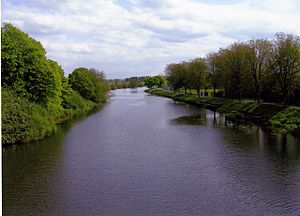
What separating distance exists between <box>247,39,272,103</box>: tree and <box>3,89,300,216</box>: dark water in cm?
1882

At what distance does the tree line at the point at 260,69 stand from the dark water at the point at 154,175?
1270 centimetres

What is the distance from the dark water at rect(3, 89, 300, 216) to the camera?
16.1 m

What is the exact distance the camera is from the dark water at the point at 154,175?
1609cm

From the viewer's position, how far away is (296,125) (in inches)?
1433

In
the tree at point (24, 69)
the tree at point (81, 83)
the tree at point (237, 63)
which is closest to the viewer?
the tree at point (24, 69)

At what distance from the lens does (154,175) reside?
20.8 m

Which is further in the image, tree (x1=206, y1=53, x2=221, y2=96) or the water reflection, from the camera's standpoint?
tree (x1=206, y1=53, x2=221, y2=96)

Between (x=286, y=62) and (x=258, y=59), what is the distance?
9.00 meters

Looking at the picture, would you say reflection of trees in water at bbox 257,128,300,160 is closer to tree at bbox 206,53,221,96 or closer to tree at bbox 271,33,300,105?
tree at bbox 271,33,300,105

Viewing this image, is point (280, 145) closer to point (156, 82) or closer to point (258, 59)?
point (258, 59)

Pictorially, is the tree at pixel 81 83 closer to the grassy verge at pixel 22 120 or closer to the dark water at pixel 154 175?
the grassy verge at pixel 22 120

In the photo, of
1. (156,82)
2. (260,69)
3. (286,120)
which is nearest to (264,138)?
(286,120)

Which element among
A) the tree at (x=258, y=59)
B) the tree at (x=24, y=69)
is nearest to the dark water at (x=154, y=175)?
the tree at (x=24, y=69)

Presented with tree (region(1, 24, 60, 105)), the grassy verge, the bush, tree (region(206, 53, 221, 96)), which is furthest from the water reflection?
tree (region(206, 53, 221, 96))
